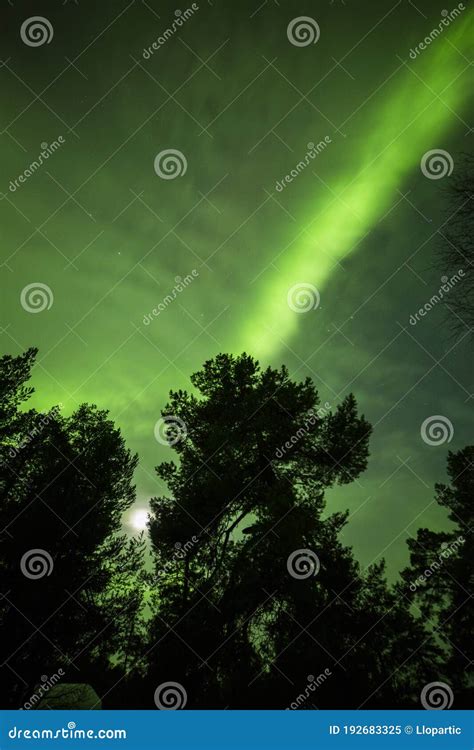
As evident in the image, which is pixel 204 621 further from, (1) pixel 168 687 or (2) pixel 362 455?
(2) pixel 362 455

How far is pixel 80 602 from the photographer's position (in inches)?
420

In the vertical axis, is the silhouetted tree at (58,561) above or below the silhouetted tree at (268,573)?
below

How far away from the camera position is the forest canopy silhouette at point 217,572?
1030cm

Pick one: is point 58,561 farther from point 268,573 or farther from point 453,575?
point 453,575

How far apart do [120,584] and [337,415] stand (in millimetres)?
11534

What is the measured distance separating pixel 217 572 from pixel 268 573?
215cm

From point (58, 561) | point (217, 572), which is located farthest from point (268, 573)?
point (58, 561)

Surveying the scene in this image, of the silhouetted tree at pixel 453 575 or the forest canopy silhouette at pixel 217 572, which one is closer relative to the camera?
the forest canopy silhouette at pixel 217 572

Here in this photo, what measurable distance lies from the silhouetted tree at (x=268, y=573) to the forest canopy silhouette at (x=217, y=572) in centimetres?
5

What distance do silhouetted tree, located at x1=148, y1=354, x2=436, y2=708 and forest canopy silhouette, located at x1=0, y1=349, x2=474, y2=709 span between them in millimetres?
52

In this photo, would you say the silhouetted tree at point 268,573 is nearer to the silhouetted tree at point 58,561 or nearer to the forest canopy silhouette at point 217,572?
the forest canopy silhouette at point 217,572

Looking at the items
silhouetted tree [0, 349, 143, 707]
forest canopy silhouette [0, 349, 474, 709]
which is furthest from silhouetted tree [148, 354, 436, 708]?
silhouetted tree [0, 349, 143, 707]

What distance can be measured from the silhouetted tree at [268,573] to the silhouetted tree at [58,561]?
199 centimetres

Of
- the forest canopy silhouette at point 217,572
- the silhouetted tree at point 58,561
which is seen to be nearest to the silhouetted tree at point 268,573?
the forest canopy silhouette at point 217,572
